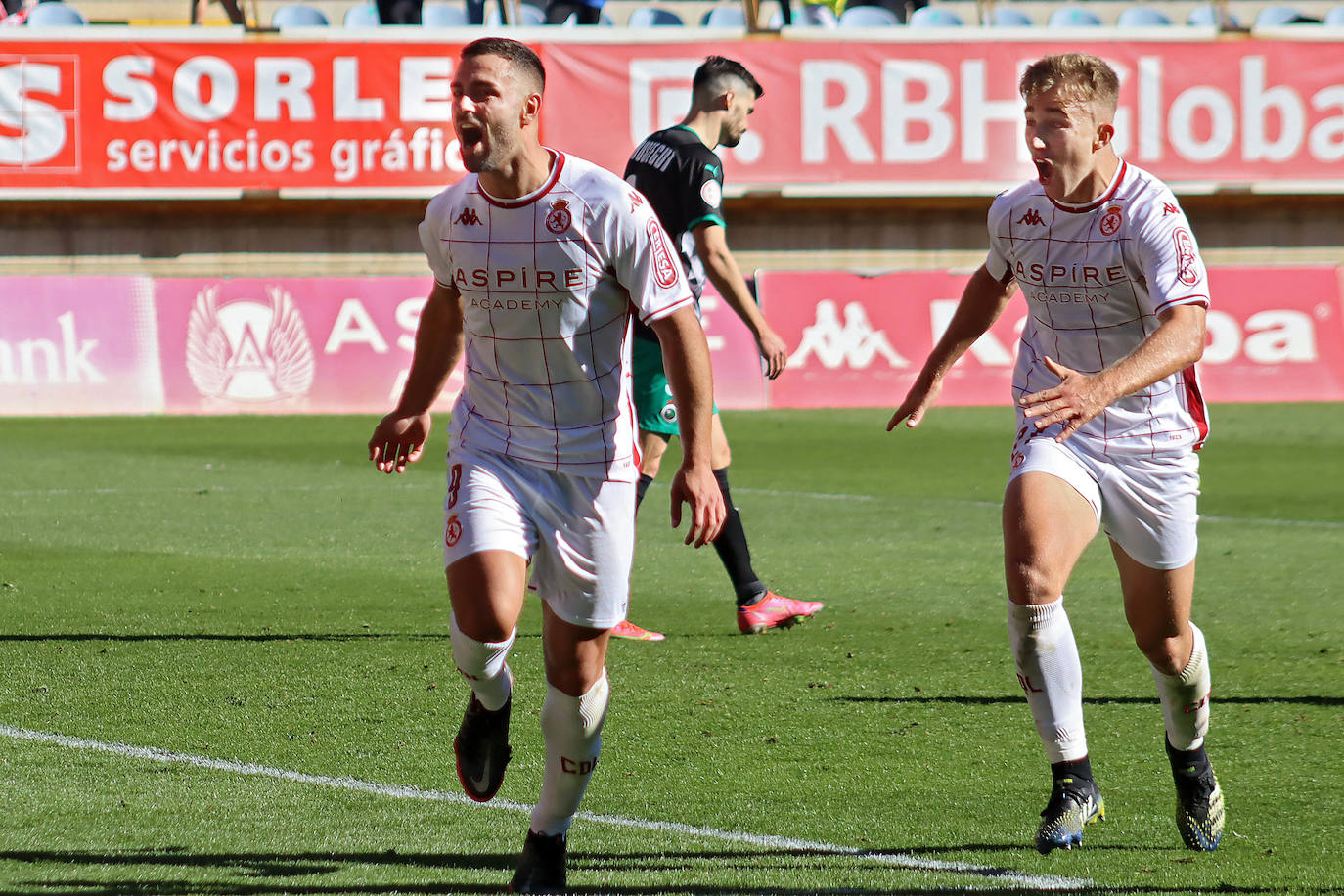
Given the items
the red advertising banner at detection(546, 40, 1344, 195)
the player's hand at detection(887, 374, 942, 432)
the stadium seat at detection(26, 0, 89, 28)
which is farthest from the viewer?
the stadium seat at detection(26, 0, 89, 28)

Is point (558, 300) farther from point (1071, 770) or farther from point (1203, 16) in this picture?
point (1203, 16)

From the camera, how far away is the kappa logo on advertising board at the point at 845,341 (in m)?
18.7

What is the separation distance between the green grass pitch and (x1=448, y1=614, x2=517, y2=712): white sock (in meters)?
0.38

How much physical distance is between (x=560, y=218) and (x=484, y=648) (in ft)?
3.29

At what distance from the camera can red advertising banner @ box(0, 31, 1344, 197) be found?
19.3 meters

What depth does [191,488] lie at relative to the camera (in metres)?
12.4

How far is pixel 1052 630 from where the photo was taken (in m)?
4.36

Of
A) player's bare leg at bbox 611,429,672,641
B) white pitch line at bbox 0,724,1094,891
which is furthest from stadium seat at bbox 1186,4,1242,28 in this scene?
white pitch line at bbox 0,724,1094,891

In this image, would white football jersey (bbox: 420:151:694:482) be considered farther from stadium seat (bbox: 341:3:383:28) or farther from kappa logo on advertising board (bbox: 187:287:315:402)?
stadium seat (bbox: 341:3:383:28)

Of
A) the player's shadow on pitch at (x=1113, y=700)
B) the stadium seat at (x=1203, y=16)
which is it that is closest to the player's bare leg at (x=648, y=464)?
the player's shadow on pitch at (x=1113, y=700)

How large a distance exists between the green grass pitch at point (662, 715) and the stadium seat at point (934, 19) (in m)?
12.9

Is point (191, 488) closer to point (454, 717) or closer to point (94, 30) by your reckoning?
point (454, 717)

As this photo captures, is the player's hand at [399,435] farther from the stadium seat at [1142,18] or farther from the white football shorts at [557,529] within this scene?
the stadium seat at [1142,18]

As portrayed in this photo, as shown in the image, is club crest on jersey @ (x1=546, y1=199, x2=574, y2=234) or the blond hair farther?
the blond hair
